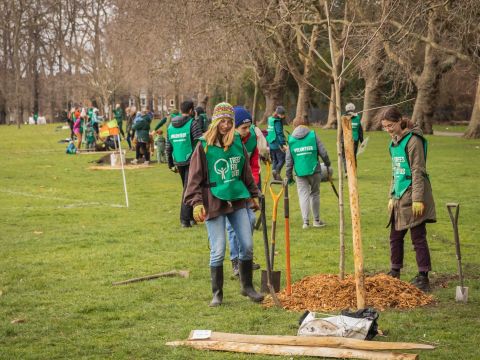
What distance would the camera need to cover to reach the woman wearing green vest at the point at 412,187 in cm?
850

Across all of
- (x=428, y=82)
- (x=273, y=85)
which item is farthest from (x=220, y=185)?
(x=273, y=85)

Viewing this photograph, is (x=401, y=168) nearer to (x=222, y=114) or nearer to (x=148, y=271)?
(x=222, y=114)

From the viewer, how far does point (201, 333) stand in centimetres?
674

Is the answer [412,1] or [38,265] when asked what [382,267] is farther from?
[412,1]

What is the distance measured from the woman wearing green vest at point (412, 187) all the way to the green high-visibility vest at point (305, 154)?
4364 millimetres

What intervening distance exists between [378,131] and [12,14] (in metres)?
51.5

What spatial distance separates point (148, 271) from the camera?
10047mm

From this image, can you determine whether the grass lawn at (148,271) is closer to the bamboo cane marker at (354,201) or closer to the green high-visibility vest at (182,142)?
the bamboo cane marker at (354,201)

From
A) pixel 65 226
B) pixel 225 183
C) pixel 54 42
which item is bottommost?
pixel 65 226

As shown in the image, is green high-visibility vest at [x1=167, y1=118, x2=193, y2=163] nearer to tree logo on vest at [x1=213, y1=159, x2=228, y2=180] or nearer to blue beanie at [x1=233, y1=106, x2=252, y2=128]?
blue beanie at [x1=233, y1=106, x2=252, y2=128]

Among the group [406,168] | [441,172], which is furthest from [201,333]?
[441,172]

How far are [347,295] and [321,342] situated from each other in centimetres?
166

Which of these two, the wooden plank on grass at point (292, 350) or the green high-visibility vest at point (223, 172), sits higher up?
the green high-visibility vest at point (223, 172)

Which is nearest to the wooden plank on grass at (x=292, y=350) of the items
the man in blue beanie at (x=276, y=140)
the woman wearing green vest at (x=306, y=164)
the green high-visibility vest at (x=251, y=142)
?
the green high-visibility vest at (x=251, y=142)
